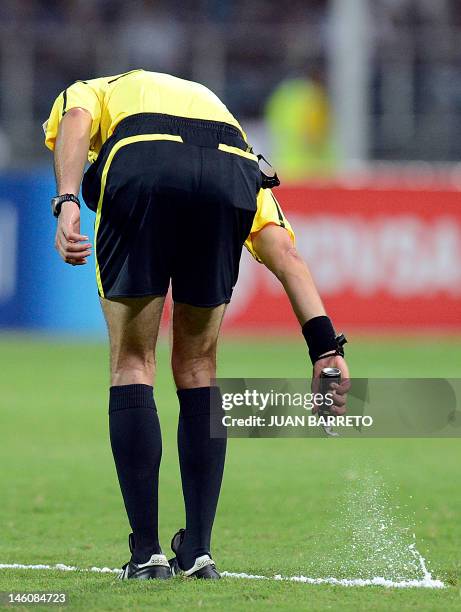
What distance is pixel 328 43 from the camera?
19.8m

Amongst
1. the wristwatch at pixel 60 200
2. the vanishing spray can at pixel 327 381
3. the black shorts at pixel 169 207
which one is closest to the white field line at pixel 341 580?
the vanishing spray can at pixel 327 381

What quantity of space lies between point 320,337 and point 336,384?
19 centimetres

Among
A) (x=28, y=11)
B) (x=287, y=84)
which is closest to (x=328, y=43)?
(x=287, y=84)

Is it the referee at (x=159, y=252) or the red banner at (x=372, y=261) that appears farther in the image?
the red banner at (x=372, y=261)

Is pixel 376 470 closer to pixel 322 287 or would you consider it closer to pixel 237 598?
pixel 237 598

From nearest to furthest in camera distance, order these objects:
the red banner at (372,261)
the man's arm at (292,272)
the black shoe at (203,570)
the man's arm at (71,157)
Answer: the man's arm at (71,157) < the black shoe at (203,570) < the man's arm at (292,272) < the red banner at (372,261)

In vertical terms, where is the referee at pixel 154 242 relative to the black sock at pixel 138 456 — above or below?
above

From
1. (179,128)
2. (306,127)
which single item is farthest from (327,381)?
(306,127)

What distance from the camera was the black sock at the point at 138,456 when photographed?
15.1ft

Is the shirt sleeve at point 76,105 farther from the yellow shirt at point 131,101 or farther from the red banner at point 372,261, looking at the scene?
the red banner at point 372,261

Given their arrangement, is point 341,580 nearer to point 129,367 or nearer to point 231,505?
point 129,367

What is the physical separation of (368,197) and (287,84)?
3.57 meters

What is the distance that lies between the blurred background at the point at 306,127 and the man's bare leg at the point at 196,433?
10219mm

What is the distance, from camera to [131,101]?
4.68 metres
